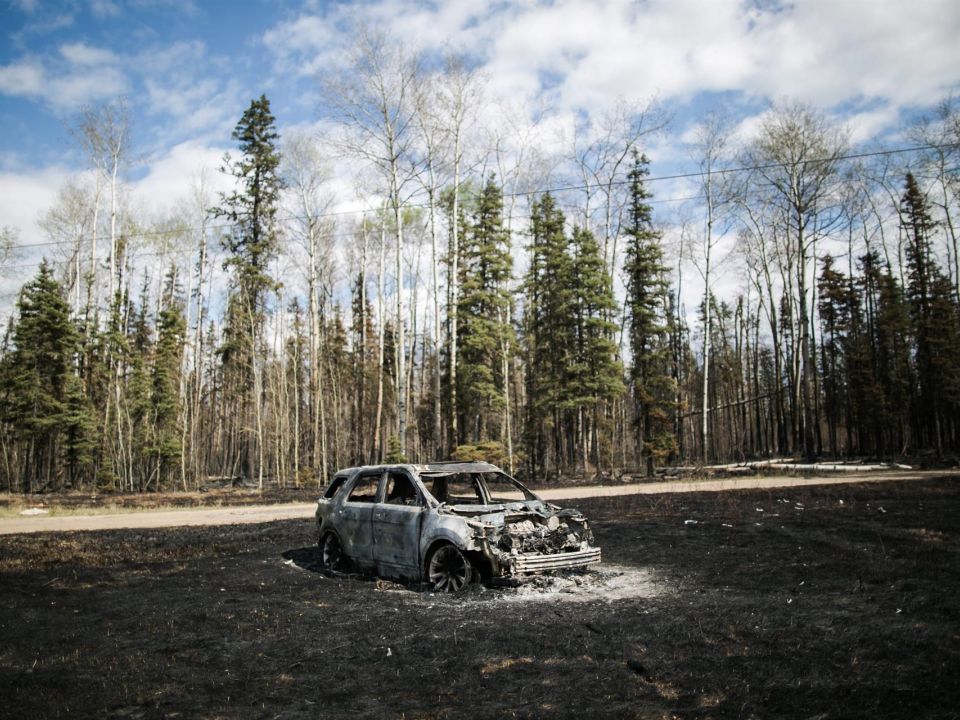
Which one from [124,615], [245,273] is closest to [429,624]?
[124,615]

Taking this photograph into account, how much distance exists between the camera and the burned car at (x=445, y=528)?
807cm

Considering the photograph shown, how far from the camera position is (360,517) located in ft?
31.4

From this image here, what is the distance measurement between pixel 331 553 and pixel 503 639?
4.86 metres

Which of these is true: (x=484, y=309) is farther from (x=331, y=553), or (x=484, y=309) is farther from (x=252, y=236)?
(x=331, y=553)

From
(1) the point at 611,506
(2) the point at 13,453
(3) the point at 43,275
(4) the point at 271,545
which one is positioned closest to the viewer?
(4) the point at 271,545

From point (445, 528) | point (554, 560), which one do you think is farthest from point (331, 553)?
point (554, 560)

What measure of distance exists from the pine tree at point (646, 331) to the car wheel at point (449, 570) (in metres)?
24.6

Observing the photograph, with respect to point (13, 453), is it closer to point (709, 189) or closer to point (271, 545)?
point (271, 545)

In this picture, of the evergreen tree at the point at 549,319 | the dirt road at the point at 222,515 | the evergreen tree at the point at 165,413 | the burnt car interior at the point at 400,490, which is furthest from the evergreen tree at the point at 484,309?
the burnt car interior at the point at 400,490

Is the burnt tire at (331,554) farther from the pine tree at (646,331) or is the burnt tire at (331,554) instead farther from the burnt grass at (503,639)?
the pine tree at (646,331)

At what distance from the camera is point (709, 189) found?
114 feet

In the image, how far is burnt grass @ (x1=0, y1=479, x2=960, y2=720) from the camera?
4.48m

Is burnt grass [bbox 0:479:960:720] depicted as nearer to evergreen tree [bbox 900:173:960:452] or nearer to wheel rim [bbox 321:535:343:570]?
wheel rim [bbox 321:535:343:570]

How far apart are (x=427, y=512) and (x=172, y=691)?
159 inches
